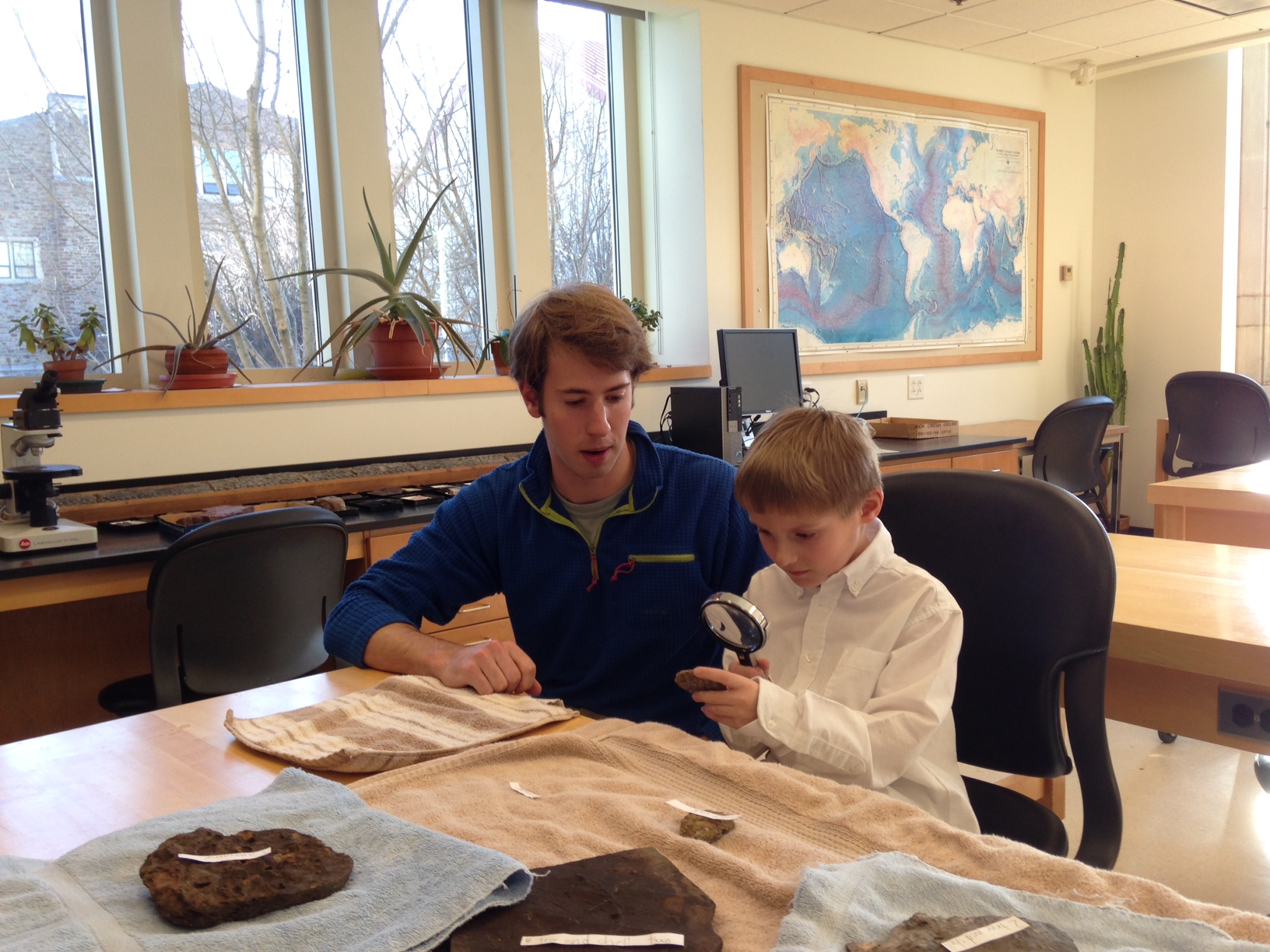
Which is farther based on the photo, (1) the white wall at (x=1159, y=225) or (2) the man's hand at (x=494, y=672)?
(1) the white wall at (x=1159, y=225)

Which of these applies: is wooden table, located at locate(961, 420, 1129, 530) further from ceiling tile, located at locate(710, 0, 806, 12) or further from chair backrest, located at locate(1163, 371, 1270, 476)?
ceiling tile, located at locate(710, 0, 806, 12)

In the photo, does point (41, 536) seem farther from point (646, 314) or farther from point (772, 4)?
point (772, 4)

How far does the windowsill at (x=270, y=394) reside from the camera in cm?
282

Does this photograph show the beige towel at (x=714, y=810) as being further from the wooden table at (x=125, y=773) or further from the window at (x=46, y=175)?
the window at (x=46, y=175)

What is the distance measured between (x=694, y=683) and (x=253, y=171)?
114 inches

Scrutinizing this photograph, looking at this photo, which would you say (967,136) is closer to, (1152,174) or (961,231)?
(961,231)

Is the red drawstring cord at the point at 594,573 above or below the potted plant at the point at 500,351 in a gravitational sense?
below

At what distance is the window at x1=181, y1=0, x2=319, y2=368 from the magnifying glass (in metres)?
2.68

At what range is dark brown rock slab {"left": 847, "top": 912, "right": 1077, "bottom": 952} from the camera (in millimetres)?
662

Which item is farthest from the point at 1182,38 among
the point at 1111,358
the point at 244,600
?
the point at 244,600

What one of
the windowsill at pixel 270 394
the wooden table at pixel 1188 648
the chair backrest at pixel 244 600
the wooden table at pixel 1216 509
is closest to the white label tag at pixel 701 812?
the wooden table at pixel 1188 648

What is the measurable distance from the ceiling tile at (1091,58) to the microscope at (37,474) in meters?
4.89

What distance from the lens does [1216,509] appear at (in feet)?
9.12

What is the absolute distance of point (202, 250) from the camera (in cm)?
332
